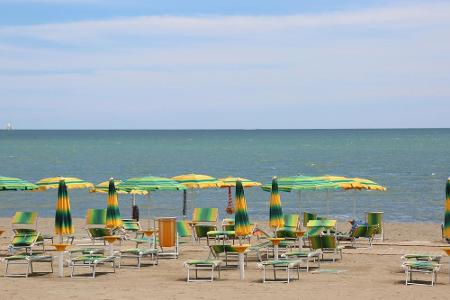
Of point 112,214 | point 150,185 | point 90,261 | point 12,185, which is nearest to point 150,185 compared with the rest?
point 150,185

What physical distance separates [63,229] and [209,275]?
283cm

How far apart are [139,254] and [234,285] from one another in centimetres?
282

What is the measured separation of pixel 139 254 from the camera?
16781mm

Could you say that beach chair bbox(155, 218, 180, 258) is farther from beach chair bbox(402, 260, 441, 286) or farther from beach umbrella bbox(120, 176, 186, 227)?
beach chair bbox(402, 260, 441, 286)

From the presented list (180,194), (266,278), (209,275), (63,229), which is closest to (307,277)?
(266,278)

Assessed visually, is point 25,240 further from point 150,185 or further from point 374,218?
point 374,218

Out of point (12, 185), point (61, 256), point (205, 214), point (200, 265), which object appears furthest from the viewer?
point (205, 214)

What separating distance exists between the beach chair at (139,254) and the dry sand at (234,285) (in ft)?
0.71

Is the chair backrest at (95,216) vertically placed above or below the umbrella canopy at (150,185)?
below

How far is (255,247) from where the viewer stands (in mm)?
17422

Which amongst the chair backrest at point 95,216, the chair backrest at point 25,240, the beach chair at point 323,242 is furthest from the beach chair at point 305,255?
the chair backrest at point 95,216

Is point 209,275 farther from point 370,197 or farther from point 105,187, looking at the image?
point 370,197

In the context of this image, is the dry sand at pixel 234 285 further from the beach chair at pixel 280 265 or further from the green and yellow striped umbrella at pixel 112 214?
the green and yellow striped umbrella at pixel 112 214

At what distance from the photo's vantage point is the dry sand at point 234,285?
44.1 ft
